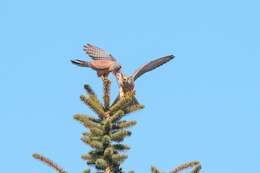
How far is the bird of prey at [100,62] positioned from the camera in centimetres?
1262

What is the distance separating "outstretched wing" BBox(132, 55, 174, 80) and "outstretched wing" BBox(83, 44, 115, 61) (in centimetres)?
53

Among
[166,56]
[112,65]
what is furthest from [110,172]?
→ [166,56]

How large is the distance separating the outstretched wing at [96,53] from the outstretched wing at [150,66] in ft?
1.74

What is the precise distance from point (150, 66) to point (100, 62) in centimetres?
123

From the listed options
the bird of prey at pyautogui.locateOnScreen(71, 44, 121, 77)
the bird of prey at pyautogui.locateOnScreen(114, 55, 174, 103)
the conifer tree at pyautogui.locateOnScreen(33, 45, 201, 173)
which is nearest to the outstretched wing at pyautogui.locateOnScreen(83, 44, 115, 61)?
the bird of prey at pyautogui.locateOnScreen(71, 44, 121, 77)

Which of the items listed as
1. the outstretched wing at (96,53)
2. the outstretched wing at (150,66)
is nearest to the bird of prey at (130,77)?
the outstretched wing at (150,66)

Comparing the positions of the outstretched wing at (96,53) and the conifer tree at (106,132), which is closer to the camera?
the conifer tree at (106,132)

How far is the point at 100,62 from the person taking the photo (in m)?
12.8

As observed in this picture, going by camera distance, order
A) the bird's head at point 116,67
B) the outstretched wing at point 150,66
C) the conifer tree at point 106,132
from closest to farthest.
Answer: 1. the conifer tree at point 106,132
2. the bird's head at point 116,67
3. the outstretched wing at point 150,66

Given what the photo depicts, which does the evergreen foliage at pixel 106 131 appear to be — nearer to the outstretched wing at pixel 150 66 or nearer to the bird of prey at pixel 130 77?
the bird of prey at pixel 130 77

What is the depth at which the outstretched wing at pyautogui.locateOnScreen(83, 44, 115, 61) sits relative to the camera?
1305 centimetres

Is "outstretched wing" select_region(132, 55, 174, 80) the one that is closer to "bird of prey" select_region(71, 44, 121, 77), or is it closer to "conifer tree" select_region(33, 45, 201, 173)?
"bird of prey" select_region(71, 44, 121, 77)

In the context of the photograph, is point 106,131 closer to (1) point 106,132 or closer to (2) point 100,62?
(1) point 106,132

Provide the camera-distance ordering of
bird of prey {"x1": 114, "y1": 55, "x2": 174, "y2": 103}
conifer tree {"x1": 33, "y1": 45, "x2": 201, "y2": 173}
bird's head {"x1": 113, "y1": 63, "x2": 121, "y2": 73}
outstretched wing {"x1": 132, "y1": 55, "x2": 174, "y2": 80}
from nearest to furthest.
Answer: conifer tree {"x1": 33, "y1": 45, "x2": 201, "y2": 173}, bird of prey {"x1": 114, "y1": 55, "x2": 174, "y2": 103}, bird's head {"x1": 113, "y1": 63, "x2": 121, "y2": 73}, outstretched wing {"x1": 132, "y1": 55, "x2": 174, "y2": 80}
